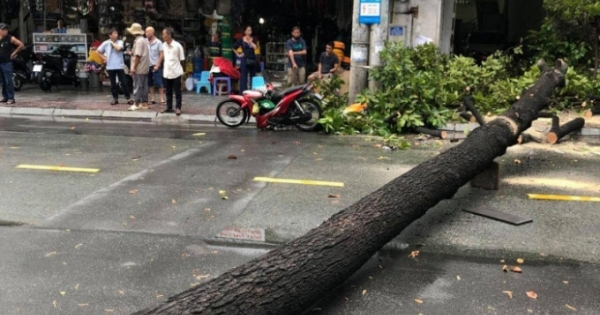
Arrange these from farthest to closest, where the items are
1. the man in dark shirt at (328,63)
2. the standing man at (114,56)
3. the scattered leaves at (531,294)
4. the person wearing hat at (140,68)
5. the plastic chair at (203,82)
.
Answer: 1. the plastic chair at (203,82)
2. the man in dark shirt at (328,63)
3. the standing man at (114,56)
4. the person wearing hat at (140,68)
5. the scattered leaves at (531,294)

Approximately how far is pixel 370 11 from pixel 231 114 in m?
3.57

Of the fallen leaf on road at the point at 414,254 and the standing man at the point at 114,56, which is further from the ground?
the standing man at the point at 114,56

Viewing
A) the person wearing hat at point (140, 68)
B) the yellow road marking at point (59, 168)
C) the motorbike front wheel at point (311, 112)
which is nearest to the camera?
the yellow road marking at point (59, 168)

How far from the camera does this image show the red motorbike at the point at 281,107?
11.0 meters

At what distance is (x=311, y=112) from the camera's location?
1125 centimetres

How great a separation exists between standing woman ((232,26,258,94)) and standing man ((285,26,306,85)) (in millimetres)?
954

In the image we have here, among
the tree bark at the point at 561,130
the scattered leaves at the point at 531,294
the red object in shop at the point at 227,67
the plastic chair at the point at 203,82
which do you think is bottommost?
the scattered leaves at the point at 531,294

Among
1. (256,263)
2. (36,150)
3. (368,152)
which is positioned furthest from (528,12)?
(256,263)

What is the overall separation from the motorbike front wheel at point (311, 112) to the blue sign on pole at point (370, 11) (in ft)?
7.11

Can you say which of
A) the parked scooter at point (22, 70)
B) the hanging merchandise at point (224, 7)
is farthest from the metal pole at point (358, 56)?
the parked scooter at point (22, 70)

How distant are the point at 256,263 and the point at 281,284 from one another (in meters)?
0.25

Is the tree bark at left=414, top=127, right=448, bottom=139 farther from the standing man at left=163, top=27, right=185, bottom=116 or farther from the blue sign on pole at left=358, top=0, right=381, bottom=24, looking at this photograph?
the standing man at left=163, top=27, right=185, bottom=116

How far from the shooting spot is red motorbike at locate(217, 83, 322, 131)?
11.0 metres

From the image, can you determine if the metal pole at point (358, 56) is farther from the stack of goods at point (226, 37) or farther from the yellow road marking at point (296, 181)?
the stack of goods at point (226, 37)
